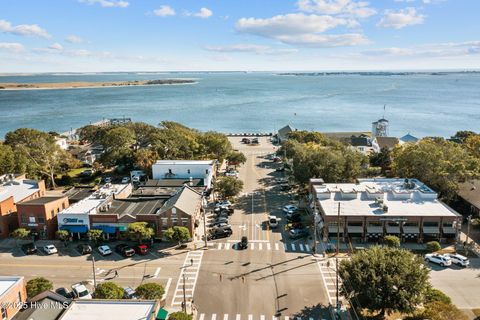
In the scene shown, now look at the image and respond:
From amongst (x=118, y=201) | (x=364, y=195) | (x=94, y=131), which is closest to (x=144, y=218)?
(x=118, y=201)

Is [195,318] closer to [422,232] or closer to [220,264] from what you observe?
[220,264]

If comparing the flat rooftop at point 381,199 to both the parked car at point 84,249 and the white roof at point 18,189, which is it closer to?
the parked car at point 84,249

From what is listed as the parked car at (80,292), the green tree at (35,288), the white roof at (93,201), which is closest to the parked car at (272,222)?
the white roof at (93,201)

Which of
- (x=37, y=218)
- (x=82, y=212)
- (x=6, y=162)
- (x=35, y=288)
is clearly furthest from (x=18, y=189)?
(x=35, y=288)

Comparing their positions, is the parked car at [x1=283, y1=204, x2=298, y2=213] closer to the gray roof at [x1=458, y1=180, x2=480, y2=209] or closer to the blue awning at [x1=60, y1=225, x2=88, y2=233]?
the gray roof at [x1=458, y1=180, x2=480, y2=209]

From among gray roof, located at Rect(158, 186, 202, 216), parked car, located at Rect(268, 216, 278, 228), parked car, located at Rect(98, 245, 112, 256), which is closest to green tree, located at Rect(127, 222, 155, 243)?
parked car, located at Rect(98, 245, 112, 256)

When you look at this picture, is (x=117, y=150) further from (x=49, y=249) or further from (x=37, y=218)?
(x=49, y=249)
